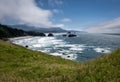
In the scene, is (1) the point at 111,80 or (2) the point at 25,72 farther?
(2) the point at 25,72

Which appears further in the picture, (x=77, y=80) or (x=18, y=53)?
(x=18, y=53)

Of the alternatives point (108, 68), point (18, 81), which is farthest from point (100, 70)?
point (18, 81)

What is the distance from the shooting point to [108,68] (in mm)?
11766

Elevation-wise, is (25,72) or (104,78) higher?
(104,78)

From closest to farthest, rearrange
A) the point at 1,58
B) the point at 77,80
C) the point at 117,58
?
1. the point at 77,80
2. the point at 117,58
3. the point at 1,58

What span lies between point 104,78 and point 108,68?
183cm

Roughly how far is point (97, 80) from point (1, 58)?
23296 millimetres

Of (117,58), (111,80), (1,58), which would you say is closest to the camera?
(111,80)

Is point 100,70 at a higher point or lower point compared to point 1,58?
higher

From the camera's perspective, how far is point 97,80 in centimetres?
1001

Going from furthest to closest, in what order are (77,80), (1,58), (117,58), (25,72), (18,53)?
(18,53) < (1,58) < (25,72) < (117,58) < (77,80)

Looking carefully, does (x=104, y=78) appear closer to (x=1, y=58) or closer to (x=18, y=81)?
(x=18, y=81)

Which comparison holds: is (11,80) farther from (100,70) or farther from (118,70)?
(118,70)

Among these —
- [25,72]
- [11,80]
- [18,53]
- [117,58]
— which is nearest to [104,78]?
[117,58]
